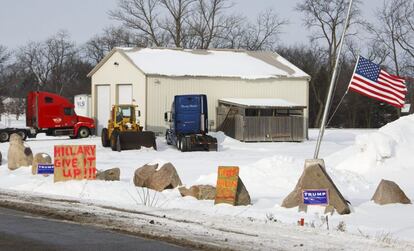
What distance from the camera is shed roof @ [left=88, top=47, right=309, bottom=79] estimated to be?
148 feet

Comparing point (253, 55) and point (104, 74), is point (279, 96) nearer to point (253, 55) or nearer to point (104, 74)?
point (253, 55)

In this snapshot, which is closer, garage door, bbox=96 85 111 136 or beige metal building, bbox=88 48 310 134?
beige metal building, bbox=88 48 310 134

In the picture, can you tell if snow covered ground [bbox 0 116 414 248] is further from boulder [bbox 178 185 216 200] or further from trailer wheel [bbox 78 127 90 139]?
trailer wheel [bbox 78 127 90 139]

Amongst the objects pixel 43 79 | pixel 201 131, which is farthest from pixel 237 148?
pixel 43 79

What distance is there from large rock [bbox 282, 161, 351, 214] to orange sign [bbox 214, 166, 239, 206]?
127cm

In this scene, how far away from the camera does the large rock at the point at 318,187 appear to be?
12984 millimetres

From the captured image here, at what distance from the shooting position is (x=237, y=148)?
3844 centimetres

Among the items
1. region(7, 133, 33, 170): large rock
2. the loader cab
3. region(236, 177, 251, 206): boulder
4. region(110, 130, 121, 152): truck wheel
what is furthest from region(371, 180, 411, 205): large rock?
the loader cab

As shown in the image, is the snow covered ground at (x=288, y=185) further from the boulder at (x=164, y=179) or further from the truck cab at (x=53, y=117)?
the truck cab at (x=53, y=117)

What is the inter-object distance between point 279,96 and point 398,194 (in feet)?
108

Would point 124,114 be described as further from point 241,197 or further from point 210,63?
point 241,197

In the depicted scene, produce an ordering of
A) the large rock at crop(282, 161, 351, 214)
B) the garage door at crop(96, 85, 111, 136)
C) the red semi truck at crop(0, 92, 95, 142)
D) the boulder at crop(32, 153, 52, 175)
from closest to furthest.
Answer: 1. the large rock at crop(282, 161, 351, 214)
2. the boulder at crop(32, 153, 52, 175)
3. the red semi truck at crop(0, 92, 95, 142)
4. the garage door at crop(96, 85, 111, 136)

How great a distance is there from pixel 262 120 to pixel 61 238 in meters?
33.0

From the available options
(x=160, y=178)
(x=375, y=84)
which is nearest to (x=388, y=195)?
(x=375, y=84)
